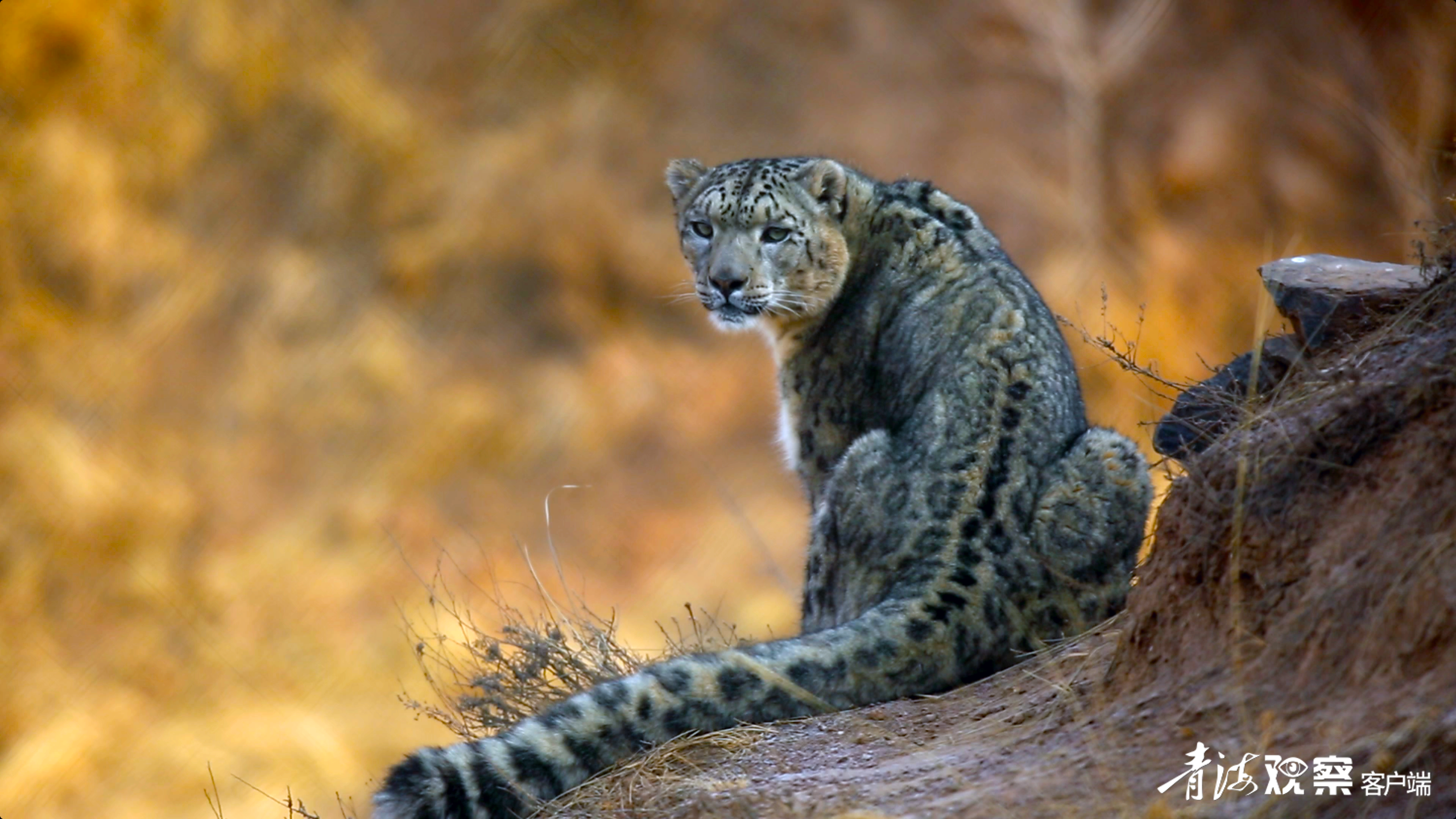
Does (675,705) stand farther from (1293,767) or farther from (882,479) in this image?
(1293,767)

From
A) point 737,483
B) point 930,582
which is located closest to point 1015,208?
point 737,483

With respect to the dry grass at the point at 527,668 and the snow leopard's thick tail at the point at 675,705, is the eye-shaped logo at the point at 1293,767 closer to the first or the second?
the snow leopard's thick tail at the point at 675,705

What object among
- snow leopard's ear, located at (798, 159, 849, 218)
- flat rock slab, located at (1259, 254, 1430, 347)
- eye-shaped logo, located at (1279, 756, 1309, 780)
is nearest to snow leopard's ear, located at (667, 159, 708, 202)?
snow leopard's ear, located at (798, 159, 849, 218)

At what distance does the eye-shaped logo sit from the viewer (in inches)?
121

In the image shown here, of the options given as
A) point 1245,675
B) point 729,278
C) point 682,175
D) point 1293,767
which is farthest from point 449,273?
point 1293,767

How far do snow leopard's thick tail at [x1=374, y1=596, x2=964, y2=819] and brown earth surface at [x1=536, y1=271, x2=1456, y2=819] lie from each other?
7 centimetres

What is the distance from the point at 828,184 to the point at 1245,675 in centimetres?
309

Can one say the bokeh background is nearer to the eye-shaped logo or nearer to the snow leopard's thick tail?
the snow leopard's thick tail

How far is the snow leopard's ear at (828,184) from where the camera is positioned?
6039 millimetres

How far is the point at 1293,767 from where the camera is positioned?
10.2 feet

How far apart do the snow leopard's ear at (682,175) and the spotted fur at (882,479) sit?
0.22 meters

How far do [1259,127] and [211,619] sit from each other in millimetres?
9543

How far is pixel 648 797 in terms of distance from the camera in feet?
13.3

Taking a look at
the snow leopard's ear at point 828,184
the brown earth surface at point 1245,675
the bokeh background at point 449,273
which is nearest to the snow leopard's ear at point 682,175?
the snow leopard's ear at point 828,184
